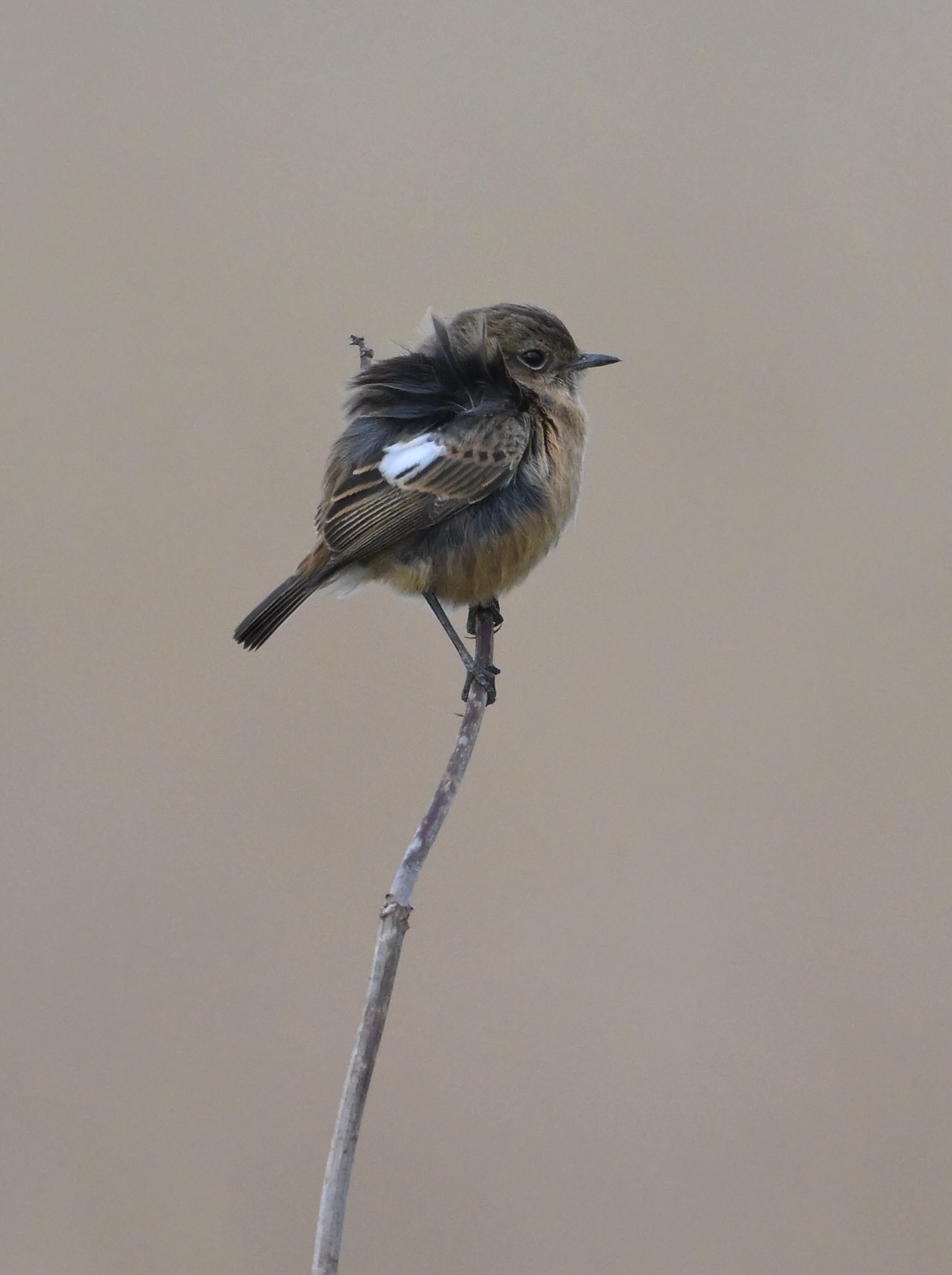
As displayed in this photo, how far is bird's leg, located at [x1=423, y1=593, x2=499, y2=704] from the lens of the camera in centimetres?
268

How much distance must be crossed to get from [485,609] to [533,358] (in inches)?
24.5

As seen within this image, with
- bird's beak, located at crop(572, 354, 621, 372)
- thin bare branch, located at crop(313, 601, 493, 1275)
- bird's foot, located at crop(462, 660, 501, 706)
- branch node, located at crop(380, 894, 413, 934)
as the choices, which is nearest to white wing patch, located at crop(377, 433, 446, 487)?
bird's foot, located at crop(462, 660, 501, 706)

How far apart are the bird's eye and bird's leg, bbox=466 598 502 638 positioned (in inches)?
22.7

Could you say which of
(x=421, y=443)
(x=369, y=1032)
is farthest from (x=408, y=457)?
(x=369, y=1032)

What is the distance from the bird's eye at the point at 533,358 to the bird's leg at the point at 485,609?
0.58 meters

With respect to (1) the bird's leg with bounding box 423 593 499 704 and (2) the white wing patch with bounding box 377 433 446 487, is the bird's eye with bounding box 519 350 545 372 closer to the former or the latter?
(2) the white wing patch with bounding box 377 433 446 487

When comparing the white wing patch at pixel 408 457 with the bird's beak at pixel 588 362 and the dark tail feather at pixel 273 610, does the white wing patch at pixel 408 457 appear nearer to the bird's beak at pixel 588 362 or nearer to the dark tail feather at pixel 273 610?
the dark tail feather at pixel 273 610

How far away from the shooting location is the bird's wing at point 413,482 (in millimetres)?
2723

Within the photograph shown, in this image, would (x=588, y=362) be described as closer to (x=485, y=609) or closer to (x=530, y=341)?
(x=530, y=341)

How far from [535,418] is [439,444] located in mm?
298

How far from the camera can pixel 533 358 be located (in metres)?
3.20

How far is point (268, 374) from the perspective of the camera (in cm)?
470

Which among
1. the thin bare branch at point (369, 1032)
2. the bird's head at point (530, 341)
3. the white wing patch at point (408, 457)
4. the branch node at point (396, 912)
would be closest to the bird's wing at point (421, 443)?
the white wing patch at point (408, 457)

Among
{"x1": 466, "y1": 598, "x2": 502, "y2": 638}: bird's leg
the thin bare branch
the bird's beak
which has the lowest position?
the thin bare branch
